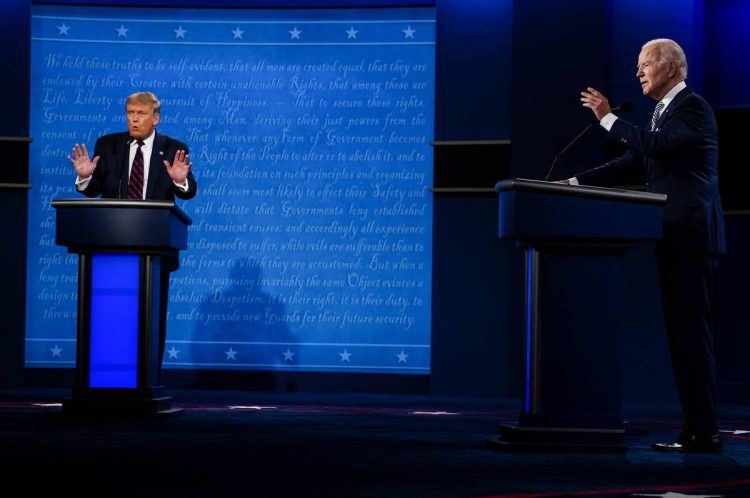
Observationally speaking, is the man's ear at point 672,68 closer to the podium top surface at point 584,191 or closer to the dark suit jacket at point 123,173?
the podium top surface at point 584,191

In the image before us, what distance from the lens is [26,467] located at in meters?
3.22

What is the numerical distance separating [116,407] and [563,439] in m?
2.10

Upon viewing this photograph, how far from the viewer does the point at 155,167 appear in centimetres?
533

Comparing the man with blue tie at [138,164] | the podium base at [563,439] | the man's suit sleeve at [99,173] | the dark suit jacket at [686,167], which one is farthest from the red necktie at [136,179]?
the dark suit jacket at [686,167]

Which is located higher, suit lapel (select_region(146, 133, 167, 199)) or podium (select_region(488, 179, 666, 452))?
suit lapel (select_region(146, 133, 167, 199))

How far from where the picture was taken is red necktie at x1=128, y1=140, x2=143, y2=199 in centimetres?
527

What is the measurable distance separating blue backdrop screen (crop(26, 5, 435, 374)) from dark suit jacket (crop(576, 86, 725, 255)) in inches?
124

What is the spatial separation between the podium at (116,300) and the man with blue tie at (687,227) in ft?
6.86

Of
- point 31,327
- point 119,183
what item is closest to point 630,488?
point 119,183

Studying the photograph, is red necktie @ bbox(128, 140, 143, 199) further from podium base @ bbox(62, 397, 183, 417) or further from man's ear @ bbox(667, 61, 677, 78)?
man's ear @ bbox(667, 61, 677, 78)

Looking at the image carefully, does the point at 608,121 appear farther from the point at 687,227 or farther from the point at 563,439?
the point at 563,439

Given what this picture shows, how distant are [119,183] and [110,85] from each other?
2047mm

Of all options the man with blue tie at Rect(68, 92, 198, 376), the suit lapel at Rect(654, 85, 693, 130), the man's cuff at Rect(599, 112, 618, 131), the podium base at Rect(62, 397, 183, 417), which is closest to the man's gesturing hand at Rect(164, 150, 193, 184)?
the man with blue tie at Rect(68, 92, 198, 376)

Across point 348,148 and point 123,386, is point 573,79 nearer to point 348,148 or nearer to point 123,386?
point 348,148
